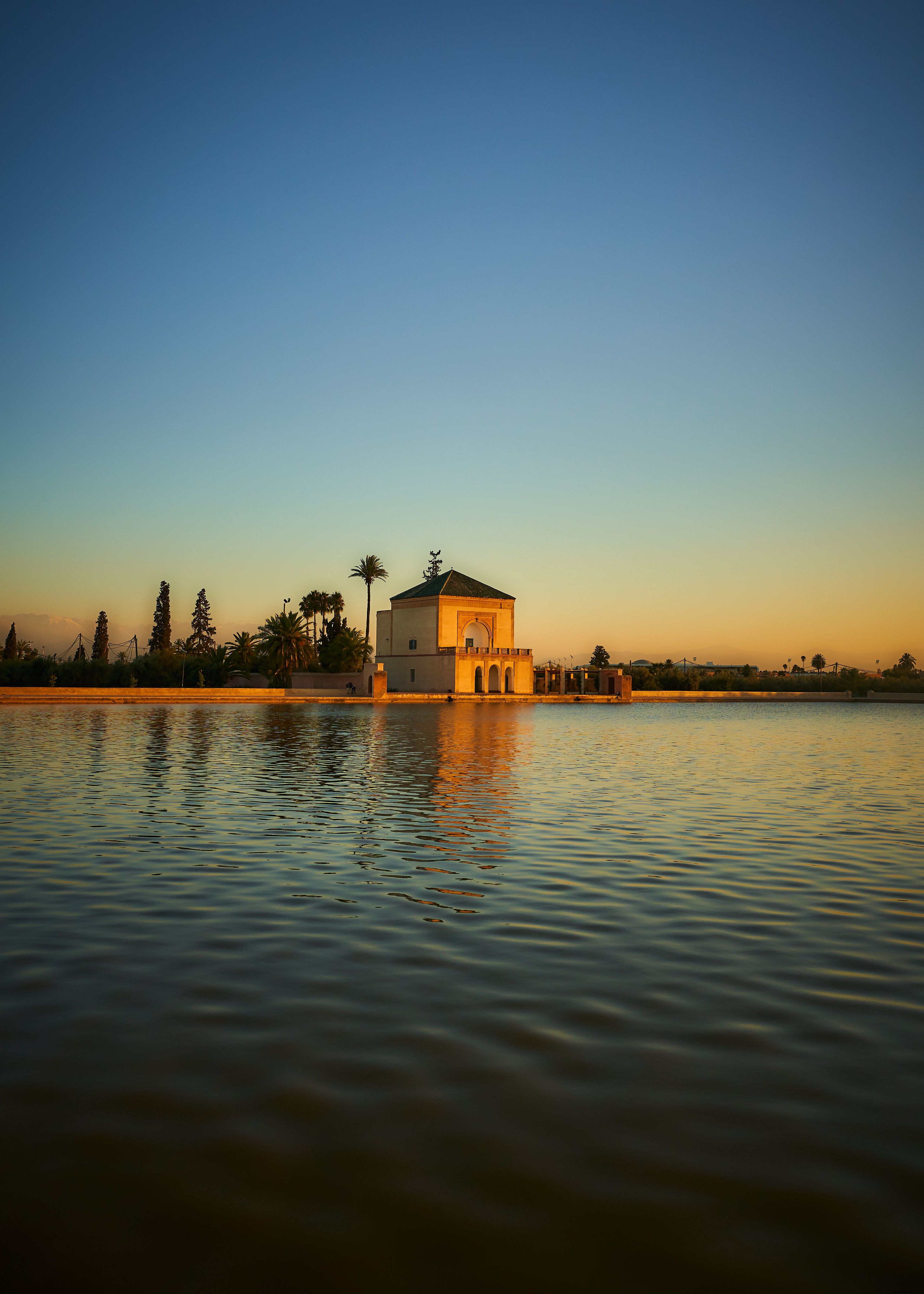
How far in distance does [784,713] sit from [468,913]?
63036mm

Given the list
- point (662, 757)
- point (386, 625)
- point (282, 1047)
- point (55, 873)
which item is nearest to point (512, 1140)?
point (282, 1047)

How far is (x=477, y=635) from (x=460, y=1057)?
3032 inches

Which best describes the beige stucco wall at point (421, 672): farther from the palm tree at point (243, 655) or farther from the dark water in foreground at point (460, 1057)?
the dark water in foreground at point (460, 1057)

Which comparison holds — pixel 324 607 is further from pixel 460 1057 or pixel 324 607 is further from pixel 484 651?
pixel 460 1057

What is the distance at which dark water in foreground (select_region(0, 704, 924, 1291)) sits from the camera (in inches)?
113

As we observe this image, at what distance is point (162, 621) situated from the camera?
80.4 m

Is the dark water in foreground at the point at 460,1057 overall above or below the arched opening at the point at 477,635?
below

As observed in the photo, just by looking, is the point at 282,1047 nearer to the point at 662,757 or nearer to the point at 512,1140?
the point at 512,1140

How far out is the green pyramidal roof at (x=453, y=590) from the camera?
254 ft

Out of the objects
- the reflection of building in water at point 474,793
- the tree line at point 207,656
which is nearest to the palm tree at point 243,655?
the tree line at point 207,656

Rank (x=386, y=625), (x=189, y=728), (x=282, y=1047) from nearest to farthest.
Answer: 1. (x=282, y=1047)
2. (x=189, y=728)
3. (x=386, y=625)

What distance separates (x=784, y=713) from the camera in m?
66.4

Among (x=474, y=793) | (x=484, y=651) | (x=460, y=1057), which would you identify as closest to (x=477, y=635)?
(x=484, y=651)

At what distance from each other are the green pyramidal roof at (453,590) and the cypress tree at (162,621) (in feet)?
59.1
